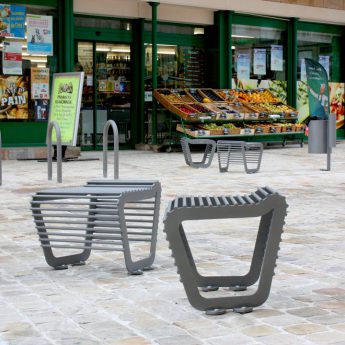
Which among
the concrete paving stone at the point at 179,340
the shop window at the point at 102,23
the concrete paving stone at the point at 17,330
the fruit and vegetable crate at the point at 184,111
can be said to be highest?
the shop window at the point at 102,23

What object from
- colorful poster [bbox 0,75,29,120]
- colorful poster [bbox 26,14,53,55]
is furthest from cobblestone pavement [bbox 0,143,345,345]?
colorful poster [bbox 26,14,53,55]

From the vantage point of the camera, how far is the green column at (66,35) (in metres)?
17.6

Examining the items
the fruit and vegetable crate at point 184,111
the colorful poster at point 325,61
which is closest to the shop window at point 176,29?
the fruit and vegetable crate at point 184,111

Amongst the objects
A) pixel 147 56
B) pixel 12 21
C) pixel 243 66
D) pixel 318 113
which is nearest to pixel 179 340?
pixel 318 113

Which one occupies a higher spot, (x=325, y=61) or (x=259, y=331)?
(x=325, y=61)

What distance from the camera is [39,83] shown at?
17.5 meters

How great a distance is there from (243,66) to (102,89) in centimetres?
421

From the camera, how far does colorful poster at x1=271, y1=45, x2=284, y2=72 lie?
72.5ft

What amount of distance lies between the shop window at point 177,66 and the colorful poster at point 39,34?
9.80 feet

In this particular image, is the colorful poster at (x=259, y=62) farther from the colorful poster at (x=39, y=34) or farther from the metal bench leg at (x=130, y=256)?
the metal bench leg at (x=130, y=256)

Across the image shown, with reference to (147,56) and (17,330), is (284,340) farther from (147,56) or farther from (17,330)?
(147,56)

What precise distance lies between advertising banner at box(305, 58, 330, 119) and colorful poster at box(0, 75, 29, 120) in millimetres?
6334

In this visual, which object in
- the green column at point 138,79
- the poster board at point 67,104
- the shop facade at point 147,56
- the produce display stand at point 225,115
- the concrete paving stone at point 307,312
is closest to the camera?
the concrete paving stone at point 307,312

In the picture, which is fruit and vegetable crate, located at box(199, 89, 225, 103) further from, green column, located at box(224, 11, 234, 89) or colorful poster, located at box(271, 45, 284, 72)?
colorful poster, located at box(271, 45, 284, 72)
